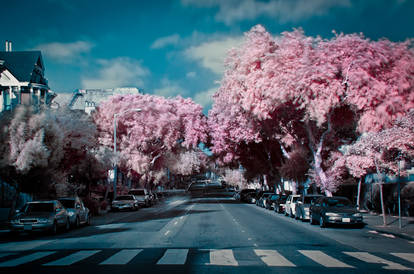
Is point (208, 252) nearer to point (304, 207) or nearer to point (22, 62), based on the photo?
point (304, 207)

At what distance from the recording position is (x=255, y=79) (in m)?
24.2

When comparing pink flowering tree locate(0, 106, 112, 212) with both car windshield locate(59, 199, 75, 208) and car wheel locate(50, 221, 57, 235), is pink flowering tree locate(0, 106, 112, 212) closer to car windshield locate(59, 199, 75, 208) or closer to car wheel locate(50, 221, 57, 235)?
car windshield locate(59, 199, 75, 208)


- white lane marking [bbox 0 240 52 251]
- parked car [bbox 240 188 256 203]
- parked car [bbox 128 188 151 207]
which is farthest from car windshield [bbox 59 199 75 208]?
parked car [bbox 240 188 256 203]

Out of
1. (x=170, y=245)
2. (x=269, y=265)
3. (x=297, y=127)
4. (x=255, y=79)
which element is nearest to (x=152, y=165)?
(x=297, y=127)

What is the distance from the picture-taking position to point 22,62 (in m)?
39.2

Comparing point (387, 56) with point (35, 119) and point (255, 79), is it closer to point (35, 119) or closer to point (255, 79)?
point (255, 79)

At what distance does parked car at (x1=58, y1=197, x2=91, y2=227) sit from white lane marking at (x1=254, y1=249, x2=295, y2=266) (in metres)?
11.2

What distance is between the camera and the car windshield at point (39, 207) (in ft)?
64.0

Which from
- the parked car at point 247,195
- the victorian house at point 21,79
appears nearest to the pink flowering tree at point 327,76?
the victorian house at point 21,79

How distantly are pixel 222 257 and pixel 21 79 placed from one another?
100ft

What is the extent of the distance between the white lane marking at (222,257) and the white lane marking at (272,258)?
2.47 ft

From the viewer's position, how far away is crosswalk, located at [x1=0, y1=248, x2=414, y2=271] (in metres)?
10.9

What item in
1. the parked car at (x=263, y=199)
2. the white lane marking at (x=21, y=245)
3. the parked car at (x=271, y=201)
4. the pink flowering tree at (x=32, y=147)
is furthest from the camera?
the parked car at (x=263, y=199)

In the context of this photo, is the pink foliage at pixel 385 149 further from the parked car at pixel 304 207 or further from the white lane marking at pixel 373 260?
the white lane marking at pixel 373 260
